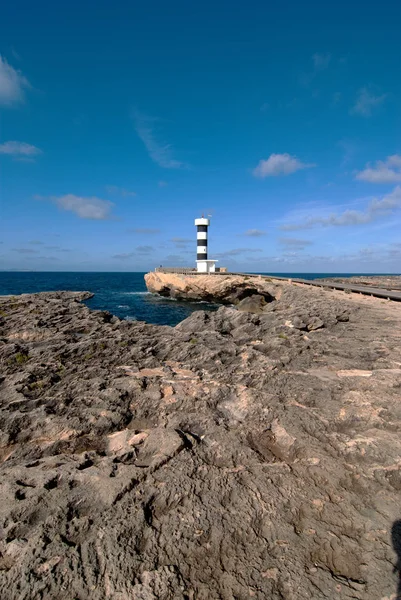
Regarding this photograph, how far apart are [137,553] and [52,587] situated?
3.32 feet

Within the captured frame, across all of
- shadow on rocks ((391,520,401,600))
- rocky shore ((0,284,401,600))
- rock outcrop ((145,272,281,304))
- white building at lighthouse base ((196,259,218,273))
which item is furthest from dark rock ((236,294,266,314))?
shadow on rocks ((391,520,401,600))

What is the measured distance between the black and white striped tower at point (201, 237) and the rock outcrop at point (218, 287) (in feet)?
25.6

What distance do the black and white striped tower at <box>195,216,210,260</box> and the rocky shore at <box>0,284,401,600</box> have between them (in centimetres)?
4799

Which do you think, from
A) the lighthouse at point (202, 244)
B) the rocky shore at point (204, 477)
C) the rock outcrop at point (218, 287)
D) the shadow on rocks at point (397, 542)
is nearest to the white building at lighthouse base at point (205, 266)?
the lighthouse at point (202, 244)

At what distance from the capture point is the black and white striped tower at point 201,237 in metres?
58.1

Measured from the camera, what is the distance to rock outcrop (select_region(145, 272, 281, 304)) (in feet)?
143

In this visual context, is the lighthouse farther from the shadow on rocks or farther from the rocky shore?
the shadow on rocks

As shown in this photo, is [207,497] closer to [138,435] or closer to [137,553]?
[137,553]

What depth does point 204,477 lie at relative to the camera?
17.4 feet

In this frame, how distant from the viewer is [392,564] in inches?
151

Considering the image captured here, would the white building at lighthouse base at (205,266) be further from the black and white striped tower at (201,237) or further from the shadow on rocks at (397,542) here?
the shadow on rocks at (397,542)

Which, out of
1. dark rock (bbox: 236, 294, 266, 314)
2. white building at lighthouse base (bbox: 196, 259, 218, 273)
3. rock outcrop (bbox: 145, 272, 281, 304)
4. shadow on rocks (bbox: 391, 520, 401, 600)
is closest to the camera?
shadow on rocks (bbox: 391, 520, 401, 600)

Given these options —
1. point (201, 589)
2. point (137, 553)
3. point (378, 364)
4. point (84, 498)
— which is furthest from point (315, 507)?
point (378, 364)

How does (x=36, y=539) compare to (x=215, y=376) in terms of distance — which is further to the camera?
(x=215, y=376)
